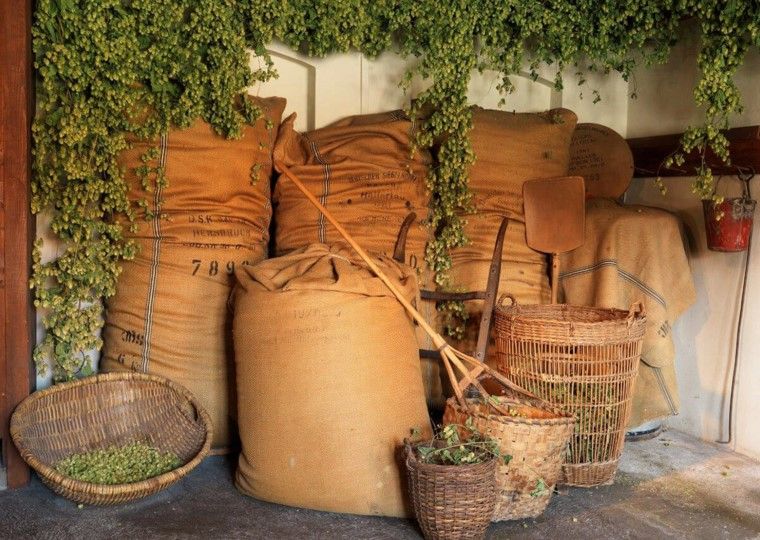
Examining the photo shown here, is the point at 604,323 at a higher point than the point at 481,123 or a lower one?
lower

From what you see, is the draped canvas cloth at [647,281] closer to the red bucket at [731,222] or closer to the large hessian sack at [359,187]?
the red bucket at [731,222]

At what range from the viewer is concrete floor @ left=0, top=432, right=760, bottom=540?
8.54 ft

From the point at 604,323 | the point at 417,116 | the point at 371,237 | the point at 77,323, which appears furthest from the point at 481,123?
the point at 77,323

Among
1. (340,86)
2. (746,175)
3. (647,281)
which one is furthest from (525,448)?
(340,86)

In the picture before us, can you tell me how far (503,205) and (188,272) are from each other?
1.41m

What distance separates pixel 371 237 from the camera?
3.39 m

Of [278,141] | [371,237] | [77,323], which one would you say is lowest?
[77,323]

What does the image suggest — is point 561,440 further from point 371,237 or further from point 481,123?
point 481,123

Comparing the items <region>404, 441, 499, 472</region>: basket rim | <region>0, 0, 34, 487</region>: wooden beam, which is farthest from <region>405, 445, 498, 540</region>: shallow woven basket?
<region>0, 0, 34, 487</region>: wooden beam

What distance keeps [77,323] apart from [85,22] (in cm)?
110

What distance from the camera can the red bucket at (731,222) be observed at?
3.24m

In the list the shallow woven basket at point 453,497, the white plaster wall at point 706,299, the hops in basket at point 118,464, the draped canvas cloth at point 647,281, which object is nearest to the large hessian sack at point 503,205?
the draped canvas cloth at point 647,281

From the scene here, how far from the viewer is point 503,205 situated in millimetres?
3576

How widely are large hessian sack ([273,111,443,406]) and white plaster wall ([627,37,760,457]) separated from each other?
4.10ft
